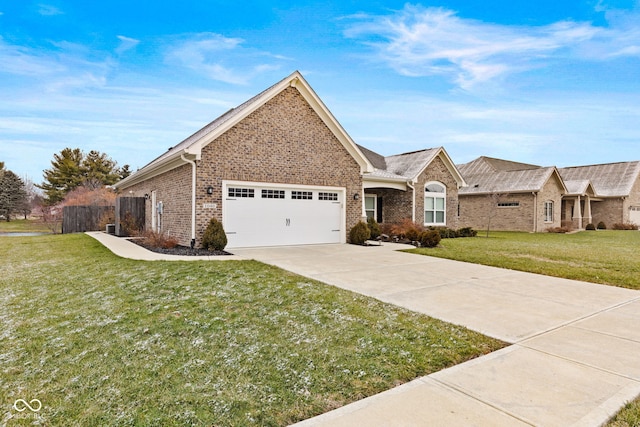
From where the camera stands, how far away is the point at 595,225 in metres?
33.4

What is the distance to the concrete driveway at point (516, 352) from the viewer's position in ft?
9.03

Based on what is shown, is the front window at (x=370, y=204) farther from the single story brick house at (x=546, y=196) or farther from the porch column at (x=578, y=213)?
the porch column at (x=578, y=213)

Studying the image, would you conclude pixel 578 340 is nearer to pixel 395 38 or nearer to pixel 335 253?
pixel 335 253

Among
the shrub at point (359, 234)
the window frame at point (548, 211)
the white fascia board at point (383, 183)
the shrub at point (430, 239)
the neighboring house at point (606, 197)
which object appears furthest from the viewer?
the neighboring house at point (606, 197)

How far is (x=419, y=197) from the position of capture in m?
20.8

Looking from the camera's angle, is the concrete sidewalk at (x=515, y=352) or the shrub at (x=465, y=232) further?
the shrub at (x=465, y=232)

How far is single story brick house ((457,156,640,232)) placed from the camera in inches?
1072

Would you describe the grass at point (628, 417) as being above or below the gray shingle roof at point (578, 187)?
below

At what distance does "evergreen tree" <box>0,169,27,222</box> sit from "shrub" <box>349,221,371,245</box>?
48.3m

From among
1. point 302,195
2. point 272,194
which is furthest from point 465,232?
point 272,194

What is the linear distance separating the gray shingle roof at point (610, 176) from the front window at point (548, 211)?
8.55 metres

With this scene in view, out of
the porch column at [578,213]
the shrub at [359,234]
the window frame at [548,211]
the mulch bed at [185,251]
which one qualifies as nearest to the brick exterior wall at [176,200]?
the mulch bed at [185,251]

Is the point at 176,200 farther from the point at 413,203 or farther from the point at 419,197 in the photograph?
the point at 419,197

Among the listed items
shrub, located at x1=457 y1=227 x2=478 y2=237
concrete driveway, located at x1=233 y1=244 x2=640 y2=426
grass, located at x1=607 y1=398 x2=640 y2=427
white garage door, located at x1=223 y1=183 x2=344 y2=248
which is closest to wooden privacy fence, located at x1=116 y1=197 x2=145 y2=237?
white garage door, located at x1=223 y1=183 x2=344 y2=248
